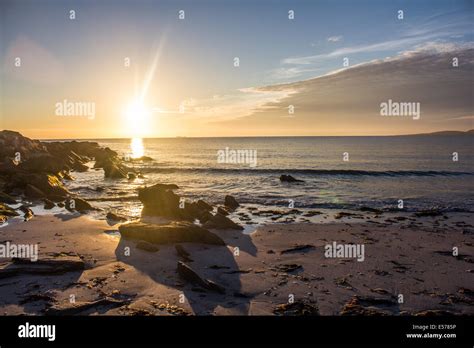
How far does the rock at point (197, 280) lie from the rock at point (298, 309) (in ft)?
4.98

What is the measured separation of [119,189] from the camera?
29.7m

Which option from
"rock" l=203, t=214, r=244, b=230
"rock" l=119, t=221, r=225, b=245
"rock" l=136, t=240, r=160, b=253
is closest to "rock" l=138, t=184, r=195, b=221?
"rock" l=203, t=214, r=244, b=230

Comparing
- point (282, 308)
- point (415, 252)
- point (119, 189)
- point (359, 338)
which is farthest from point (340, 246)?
point (119, 189)

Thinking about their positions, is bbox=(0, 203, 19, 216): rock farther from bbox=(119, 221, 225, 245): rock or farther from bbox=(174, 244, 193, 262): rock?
bbox=(174, 244, 193, 262): rock

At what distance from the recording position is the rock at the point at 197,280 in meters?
8.35

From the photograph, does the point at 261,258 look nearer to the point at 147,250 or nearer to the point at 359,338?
the point at 147,250

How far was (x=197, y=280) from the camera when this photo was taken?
8.62m

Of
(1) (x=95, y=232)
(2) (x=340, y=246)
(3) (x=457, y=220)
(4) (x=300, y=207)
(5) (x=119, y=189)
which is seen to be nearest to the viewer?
(2) (x=340, y=246)

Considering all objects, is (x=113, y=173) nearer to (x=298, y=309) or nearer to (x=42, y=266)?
(x=42, y=266)

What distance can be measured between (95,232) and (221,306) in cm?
887

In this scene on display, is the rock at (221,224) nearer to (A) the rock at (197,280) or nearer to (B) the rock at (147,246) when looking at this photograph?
(B) the rock at (147,246)

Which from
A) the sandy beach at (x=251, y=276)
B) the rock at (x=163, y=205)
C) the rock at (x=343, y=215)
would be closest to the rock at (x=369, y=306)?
the sandy beach at (x=251, y=276)

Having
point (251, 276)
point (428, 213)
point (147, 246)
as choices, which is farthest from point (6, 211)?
point (428, 213)

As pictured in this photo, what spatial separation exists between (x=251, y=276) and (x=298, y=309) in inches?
88.6
